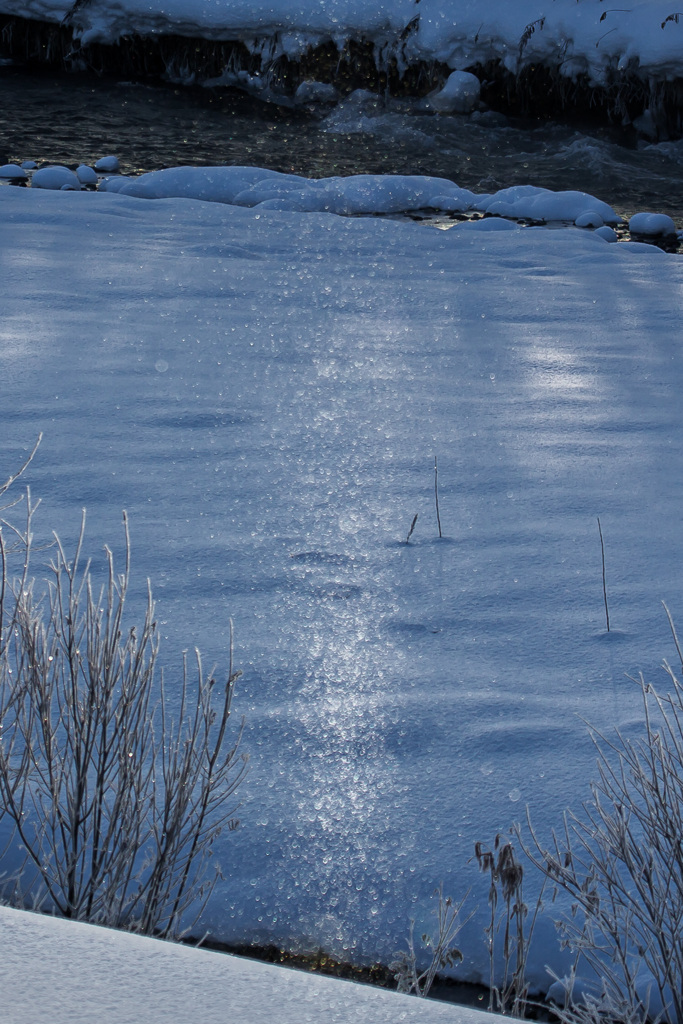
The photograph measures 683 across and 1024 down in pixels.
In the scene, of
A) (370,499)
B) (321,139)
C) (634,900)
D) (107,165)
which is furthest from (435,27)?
(634,900)

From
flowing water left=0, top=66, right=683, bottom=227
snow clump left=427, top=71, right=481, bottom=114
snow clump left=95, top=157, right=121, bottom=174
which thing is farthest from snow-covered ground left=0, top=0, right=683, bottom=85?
snow clump left=95, top=157, right=121, bottom=174

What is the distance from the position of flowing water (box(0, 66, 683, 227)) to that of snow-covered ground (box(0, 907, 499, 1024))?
872cm

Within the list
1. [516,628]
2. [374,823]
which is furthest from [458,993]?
[516,628]

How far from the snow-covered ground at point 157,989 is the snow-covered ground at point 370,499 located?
2.39 feet

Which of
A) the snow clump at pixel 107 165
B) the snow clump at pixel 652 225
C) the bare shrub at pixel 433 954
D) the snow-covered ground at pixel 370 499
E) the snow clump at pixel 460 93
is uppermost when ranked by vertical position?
the snow clump at pixel 460 93

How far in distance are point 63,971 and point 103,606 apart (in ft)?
6.15

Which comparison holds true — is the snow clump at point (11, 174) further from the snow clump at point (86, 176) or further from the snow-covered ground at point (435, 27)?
the snow-covered ground at point (435, 27)

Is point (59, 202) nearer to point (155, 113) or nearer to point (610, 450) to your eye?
point (155, 113)

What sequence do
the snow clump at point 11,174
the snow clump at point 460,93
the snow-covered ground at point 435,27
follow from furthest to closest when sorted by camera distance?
the snow clump at point 460,93 → the snow-covered ground at point 435,27 → the snow clump at point 11,174

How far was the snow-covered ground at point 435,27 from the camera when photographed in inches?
438

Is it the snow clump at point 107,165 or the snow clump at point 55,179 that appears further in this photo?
the snow clump at point 107,165

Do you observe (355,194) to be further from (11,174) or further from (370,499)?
(370,499)

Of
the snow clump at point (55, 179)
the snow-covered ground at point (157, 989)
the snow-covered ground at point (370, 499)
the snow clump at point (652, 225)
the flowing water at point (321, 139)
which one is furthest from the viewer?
the flowing water at point (321, 139)

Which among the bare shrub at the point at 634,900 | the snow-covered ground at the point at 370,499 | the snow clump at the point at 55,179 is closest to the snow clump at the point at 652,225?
the snow-covered ground at the point at 370,499
